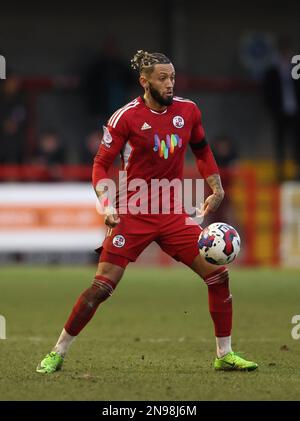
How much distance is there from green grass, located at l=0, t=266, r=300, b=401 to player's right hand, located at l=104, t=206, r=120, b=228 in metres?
1.09

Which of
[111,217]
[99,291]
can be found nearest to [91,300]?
[99,291]

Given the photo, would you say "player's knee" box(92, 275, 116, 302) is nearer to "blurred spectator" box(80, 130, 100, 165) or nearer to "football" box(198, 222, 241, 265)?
"football" box(198, 222, 241, 265)

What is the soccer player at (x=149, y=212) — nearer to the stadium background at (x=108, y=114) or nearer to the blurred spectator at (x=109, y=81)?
the stadium background at (x=108, y=114)

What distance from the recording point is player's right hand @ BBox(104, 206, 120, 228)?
28.0ft

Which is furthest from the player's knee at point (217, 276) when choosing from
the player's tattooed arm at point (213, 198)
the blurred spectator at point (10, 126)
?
the blurred spectator at point (10, 126)

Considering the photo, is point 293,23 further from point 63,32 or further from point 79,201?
point 79,201

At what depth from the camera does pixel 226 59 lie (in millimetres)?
24109

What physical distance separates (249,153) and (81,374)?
15787mm

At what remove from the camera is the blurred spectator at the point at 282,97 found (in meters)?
20.0

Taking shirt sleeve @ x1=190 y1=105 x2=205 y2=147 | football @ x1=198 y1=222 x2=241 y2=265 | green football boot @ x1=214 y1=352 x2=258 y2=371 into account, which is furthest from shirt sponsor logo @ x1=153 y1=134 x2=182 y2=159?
green football boot @ x1=214 y1=352 x2=258 y2=371

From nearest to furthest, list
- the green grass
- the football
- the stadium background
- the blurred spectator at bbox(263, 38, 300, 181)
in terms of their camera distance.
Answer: the green grass → the football → the stadium background → the blurred spectator at bbox(263, 38, 300, 181)
